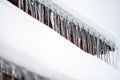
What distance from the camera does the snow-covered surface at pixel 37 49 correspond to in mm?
1031

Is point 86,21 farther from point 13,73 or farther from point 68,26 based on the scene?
point 13,73

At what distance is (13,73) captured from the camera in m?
1.17

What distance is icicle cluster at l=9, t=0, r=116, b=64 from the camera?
1499 mm

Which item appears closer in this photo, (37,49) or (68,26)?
(37,49)

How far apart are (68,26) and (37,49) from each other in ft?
2.03

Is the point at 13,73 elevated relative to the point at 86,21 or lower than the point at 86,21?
elevated

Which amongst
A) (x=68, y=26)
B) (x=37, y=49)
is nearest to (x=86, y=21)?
(x=68, y=26)

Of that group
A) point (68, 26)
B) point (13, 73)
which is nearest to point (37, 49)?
point (13, 73)

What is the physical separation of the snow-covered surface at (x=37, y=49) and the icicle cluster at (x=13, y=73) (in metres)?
0.03

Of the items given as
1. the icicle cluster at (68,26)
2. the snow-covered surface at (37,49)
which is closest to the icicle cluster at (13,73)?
the snow-covered surface at (37,49)

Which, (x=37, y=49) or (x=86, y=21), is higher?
(x=37, y=49)

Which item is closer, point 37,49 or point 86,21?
point 37,49

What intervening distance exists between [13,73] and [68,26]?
64 centimetres

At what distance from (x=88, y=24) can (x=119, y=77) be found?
0.36m
